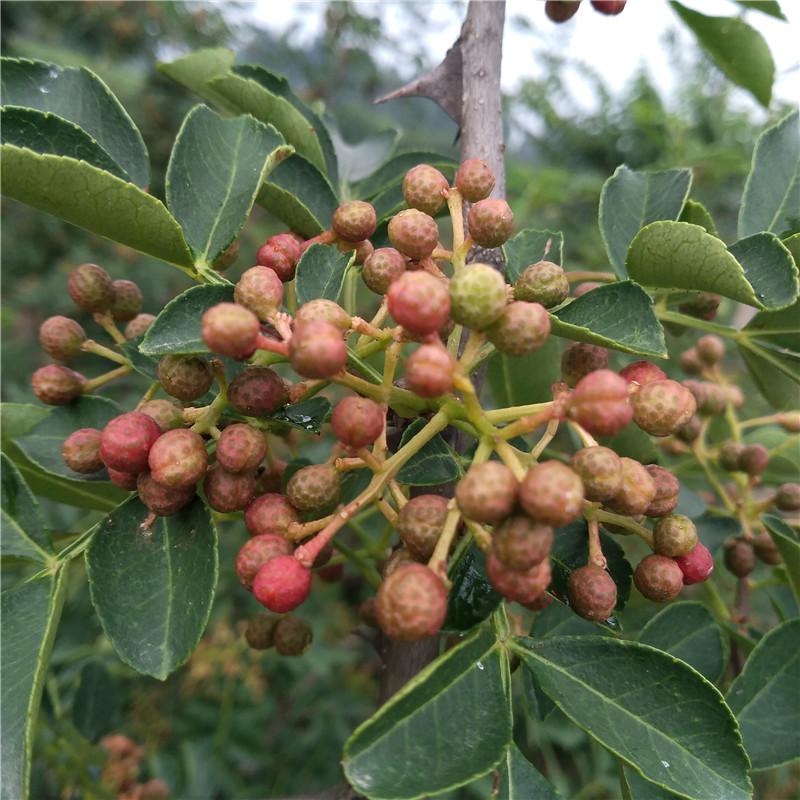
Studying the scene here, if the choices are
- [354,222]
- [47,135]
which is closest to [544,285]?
[354,222]

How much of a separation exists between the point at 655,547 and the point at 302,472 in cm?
53

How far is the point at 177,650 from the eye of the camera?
86 centimetres

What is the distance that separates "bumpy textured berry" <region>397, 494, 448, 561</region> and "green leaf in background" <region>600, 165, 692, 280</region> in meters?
0.64

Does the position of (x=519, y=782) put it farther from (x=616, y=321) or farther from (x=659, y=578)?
(x=616, y=321)

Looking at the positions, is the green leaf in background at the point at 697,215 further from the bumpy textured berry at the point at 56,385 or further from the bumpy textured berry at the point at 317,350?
the bumpy textured berry at the point at 56,385

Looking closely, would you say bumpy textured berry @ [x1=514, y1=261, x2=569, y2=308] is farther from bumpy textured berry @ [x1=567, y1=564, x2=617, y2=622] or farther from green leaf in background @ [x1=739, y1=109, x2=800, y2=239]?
green leaf in background @ [x1=739, y1=109, x2=800, y2=239]

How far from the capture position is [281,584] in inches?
31.1

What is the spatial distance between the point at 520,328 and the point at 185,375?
1.53 ft

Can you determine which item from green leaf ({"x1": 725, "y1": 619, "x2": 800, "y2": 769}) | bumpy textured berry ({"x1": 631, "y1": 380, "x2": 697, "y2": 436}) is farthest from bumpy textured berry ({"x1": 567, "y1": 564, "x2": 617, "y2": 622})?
green leaf ({"x1": 725, "y1": 619, "x2": 800, "y2": 769})

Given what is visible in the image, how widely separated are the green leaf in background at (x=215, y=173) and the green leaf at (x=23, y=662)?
568 millimetres

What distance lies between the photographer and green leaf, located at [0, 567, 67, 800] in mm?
843

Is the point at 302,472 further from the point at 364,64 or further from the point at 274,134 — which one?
the point at 364,64

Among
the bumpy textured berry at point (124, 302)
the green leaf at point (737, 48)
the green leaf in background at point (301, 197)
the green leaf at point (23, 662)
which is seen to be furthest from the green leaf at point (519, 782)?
the green leaf at point (737, 48)

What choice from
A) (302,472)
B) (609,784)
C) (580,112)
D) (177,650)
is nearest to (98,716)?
(177,650)
